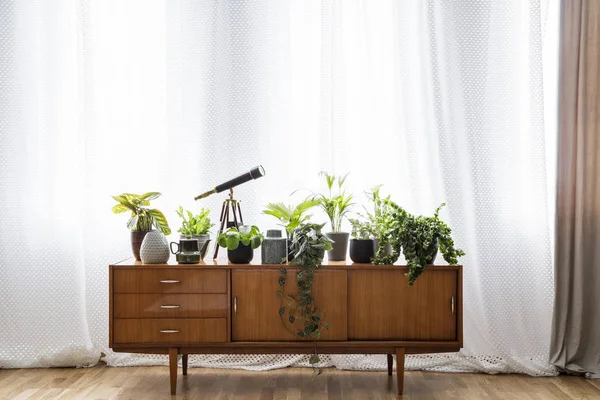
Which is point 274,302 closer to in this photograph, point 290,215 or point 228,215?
point 290,215

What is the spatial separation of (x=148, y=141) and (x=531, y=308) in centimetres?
227

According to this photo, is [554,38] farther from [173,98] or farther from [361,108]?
[173,98]

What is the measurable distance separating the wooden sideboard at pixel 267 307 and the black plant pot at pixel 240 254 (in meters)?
0.05

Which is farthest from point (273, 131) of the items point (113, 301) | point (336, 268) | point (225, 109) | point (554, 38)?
point (554, 38)

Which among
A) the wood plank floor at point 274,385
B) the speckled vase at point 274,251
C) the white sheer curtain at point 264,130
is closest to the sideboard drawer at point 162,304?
the speckled vase at point 274,251

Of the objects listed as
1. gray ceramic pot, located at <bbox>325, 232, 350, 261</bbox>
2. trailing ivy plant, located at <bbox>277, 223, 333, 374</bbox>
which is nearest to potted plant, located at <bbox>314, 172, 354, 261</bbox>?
gray ceramic pot, located at <bbox>325, 232, 350, 261</bbox>

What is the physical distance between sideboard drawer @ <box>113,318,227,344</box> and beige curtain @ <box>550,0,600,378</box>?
1.80 meters

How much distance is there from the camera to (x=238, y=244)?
127 inches

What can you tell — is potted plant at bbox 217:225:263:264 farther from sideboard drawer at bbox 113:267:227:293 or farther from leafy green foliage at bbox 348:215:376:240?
leafy green foliage at bbox 348:215:376:240

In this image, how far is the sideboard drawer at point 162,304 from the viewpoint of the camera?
3203 mm

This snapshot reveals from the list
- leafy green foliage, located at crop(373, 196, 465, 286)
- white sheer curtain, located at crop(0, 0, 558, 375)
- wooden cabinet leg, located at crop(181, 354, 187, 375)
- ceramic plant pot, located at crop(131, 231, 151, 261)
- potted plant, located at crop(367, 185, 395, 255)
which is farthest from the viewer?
white sheer curtain, located at crop(0, 0, 558, 375)

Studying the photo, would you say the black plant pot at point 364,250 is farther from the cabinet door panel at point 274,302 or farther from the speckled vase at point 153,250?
the speckled vase at point 153,250

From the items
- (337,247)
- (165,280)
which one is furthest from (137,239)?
(337,247)

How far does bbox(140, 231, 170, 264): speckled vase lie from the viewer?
3236 mm
